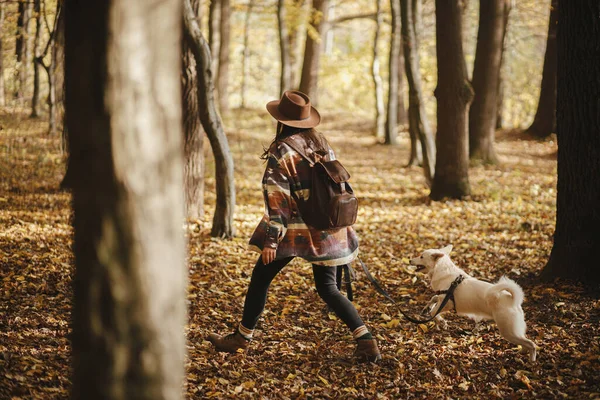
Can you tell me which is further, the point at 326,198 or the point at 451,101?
the point at 451,101

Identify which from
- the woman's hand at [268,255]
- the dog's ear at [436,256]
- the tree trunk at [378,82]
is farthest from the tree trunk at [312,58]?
the woman's hand at [268,255]

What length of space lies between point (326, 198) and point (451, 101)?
7406 mm

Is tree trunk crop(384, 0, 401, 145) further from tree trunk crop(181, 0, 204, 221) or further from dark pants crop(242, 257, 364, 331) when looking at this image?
dark pants crop(242, 257, 364, 331)

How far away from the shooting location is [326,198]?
4.28 metres

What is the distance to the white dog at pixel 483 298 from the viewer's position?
443 centimetres

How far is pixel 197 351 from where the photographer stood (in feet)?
15.9

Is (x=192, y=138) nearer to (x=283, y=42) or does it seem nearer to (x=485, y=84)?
(x=485, y=84)

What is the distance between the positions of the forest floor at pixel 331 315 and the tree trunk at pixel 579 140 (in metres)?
0.41

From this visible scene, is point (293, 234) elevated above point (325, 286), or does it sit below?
above

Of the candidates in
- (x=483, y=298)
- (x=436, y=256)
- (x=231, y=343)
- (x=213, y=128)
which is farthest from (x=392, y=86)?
(x=231, y=343)

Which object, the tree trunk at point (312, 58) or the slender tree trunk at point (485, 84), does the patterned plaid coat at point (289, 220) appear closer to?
the slender tree trunk at point (485, 84)

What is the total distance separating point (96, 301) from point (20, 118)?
916cm

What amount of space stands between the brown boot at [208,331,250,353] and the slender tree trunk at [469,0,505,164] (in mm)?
11780

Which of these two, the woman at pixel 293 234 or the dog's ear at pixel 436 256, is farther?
the dog's ear at pixel 436 256
